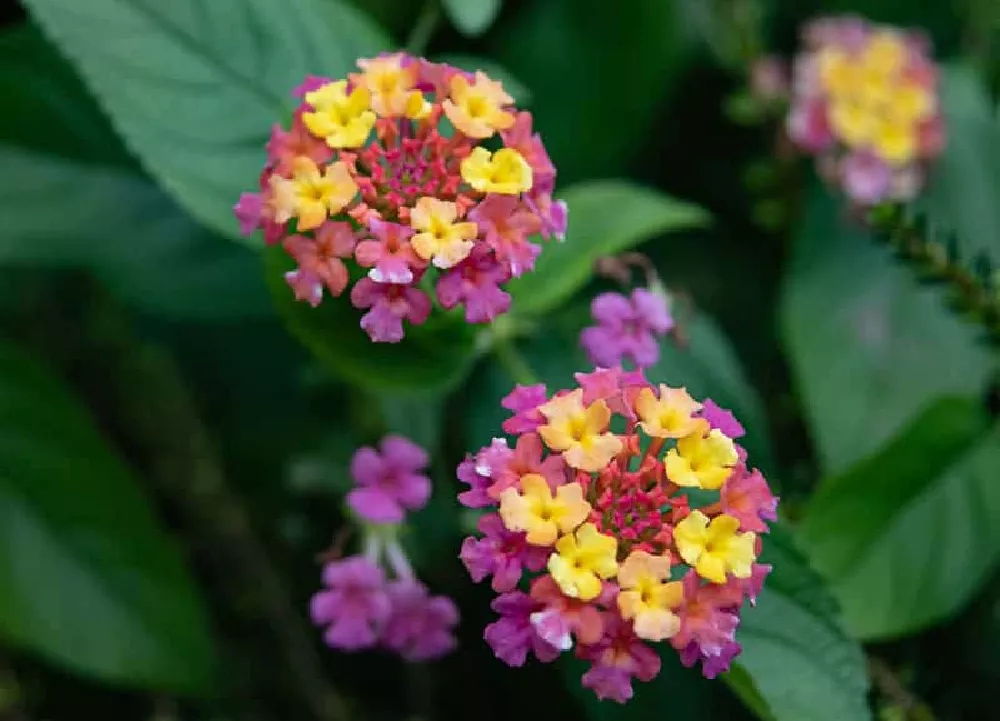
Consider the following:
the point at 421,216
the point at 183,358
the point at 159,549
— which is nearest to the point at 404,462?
the point at 421,216

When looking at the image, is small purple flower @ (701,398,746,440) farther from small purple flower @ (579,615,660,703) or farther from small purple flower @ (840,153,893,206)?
small purple flower @ (840,153,893,206)

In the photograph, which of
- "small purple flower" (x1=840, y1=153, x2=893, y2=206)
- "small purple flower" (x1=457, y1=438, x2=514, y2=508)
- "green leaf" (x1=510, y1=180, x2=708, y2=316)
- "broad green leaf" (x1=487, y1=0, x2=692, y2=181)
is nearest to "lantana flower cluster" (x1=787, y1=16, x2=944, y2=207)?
"small purple flower" (x1=840, y1=153, x2=893, y2=206)

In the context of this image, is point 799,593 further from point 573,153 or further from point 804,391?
point 573,153

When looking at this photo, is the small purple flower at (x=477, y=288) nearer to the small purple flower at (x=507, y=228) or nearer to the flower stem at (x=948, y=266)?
the small purple flower at (x=507, y=228)

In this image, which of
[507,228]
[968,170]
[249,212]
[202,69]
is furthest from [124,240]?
[968,170]

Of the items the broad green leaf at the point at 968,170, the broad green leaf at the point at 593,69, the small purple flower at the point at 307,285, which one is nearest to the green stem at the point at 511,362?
the small purple flower at the point at 307,285

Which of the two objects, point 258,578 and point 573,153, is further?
point 573,153

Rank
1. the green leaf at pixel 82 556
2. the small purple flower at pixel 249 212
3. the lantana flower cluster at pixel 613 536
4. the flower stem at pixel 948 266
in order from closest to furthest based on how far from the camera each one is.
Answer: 1. the lantana flower cluster at pixel 613 536
2. the small purple flower at pixel 249 212
3. the flower stem at pixel 948 266
4. the green leaf at pixel 82 556
